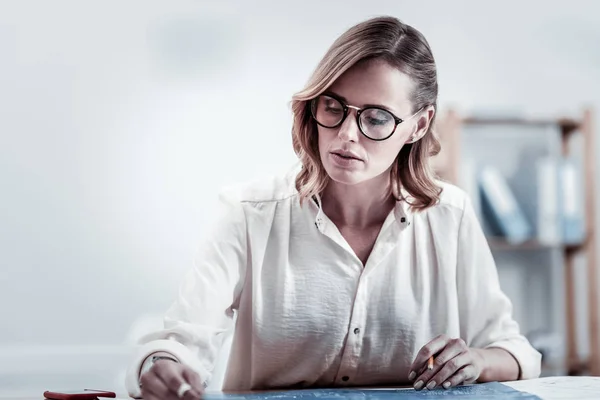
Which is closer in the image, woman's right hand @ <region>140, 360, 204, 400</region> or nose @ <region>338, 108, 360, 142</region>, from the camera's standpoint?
woman's right hand @ <region>140, 360, 204, 400</region>

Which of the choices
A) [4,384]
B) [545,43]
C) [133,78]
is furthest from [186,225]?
[545,43]

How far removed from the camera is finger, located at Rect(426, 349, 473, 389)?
1209 mm

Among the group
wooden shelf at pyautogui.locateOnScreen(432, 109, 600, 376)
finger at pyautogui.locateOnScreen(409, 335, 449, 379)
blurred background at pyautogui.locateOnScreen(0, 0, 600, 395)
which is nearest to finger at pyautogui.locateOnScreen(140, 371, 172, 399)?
finger at pyautogui.locateOnScreen(409, 335, 449, 379)

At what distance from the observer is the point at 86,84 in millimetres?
3455

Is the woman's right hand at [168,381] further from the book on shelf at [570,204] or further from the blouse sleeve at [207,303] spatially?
the book on shelf at [570,204]

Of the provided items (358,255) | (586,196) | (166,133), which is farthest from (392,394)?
(166,133)

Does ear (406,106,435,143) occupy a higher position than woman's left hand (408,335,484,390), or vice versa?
ear (406,106,435,143)

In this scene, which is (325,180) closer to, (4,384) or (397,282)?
(397,282)

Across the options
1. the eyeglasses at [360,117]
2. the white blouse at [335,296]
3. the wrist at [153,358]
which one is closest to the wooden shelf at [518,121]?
the white blouse at [335,296]

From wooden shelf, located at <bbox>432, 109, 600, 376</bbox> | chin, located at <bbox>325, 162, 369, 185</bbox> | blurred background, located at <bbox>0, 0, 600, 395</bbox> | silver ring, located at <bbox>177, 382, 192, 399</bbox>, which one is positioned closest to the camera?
silver ring, located at <bbox>177, 382, 192, 399</bbox>

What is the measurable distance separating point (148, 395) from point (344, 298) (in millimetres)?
455

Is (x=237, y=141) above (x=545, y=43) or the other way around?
the other way around

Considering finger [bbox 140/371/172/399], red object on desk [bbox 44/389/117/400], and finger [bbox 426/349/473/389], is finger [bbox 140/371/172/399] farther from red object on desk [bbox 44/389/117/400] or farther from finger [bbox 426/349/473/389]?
finger [bbox 426/349/473/389]

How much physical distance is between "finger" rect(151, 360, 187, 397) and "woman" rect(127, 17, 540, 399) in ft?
0.57
